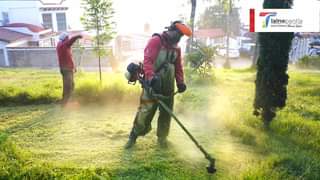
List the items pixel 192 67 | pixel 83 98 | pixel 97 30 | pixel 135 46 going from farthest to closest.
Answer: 1. pixel 135 46
2. pixel 192 67
3. pixel 97 30
4. pixel 83 98

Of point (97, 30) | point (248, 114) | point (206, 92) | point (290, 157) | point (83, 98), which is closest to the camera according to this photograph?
point (290, 157)

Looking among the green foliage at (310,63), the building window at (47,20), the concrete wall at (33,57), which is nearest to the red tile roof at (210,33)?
the building window at (47,20)

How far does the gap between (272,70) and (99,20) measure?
15.5 ft

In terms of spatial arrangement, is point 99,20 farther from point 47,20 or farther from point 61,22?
point 61,22

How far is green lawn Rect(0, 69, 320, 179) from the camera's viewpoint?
12.8ft

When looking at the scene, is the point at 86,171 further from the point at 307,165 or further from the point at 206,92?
the point at 206,92

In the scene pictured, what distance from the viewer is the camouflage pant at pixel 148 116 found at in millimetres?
4461

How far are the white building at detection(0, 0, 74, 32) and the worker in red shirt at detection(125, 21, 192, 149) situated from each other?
2371cm

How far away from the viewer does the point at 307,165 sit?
3.98m

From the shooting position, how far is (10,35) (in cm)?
2417

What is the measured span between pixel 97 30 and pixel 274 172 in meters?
5.90

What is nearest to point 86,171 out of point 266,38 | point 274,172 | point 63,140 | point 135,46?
point 63,140

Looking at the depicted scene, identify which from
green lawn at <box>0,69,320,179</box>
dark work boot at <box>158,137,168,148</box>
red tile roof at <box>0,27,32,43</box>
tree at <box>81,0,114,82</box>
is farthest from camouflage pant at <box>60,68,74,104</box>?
red tile roof at <box>0,27,32,43</box>

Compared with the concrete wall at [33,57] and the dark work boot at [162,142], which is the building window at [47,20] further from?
the dark work boot at [162,142]
